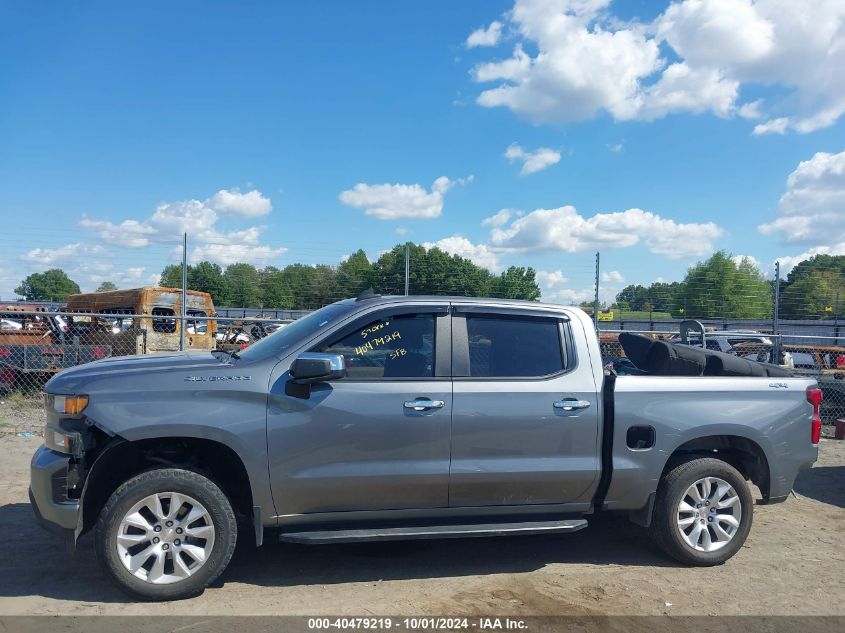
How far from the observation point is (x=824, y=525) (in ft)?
20.7

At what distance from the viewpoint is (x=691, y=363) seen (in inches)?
223

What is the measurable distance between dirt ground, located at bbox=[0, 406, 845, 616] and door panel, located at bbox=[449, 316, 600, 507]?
599 mm

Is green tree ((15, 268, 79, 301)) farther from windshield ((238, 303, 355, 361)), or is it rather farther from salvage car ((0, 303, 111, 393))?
windshield ((238, 303, 355, 361))

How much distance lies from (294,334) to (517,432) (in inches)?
67.7

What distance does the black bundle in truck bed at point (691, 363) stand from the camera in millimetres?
5641

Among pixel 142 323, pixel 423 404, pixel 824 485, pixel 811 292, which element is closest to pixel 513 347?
pixel 423 404

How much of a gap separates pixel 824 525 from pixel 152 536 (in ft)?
18.8

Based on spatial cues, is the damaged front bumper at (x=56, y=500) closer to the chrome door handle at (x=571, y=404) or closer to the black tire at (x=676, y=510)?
the chrome door handle at (x=571, y=404)

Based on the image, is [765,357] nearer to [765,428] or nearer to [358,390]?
[765,428]

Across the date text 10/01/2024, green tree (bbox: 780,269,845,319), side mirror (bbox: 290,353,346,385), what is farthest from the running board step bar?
green tree (bbox: 780,269,845,319)

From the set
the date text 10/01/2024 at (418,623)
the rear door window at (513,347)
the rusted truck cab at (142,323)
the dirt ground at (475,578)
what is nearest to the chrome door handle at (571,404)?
the rear door window at (513,347)

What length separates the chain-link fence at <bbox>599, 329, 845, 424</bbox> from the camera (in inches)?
442

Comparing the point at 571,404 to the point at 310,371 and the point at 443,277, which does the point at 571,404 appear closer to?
the point at 310,371

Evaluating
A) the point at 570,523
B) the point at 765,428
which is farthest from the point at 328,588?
the point at 765,428
